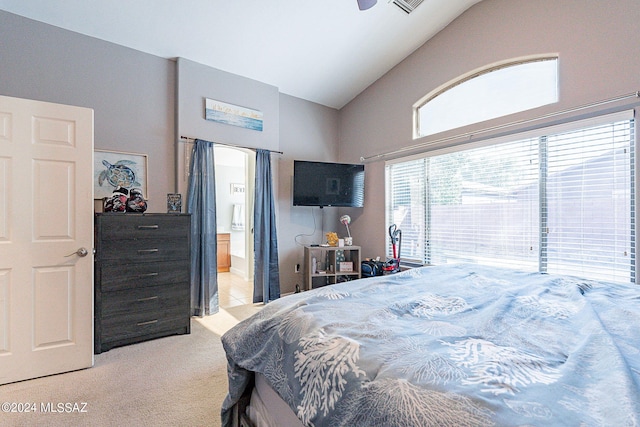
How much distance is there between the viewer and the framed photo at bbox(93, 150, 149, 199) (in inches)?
115

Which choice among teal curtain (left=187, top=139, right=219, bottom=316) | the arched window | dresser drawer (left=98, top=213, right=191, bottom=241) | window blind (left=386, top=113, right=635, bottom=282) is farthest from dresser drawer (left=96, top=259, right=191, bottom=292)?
the arched window

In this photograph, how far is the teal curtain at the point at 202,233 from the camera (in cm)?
337

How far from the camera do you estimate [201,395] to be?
6.25 feet

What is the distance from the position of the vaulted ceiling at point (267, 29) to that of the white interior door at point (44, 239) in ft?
3.96

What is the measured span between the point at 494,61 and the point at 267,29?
2.38 metres

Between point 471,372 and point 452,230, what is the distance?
2864mm

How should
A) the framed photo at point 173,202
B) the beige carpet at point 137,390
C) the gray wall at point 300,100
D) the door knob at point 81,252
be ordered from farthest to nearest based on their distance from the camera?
the framed photo at point 173,202 → the gray wall at point 300,100 → the door knob at point 81,252 → the beige carpet at point 137,390

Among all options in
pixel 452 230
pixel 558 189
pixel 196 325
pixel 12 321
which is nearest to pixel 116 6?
pixel 12 321

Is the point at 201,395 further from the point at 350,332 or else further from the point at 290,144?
the point at 290,144

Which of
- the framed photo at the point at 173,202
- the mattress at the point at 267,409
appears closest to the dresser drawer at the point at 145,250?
the framed photo at the point at 173,202

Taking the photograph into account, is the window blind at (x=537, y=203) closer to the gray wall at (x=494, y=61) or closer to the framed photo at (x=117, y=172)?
the gray wall at (x=494, y=61)

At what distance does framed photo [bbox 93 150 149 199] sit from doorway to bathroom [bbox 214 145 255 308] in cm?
154

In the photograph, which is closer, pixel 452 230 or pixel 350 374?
pixel 350 374

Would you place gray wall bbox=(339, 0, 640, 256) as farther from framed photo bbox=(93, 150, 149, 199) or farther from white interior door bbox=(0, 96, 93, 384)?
white interior door bbox=(0, 96, 93, 384)
